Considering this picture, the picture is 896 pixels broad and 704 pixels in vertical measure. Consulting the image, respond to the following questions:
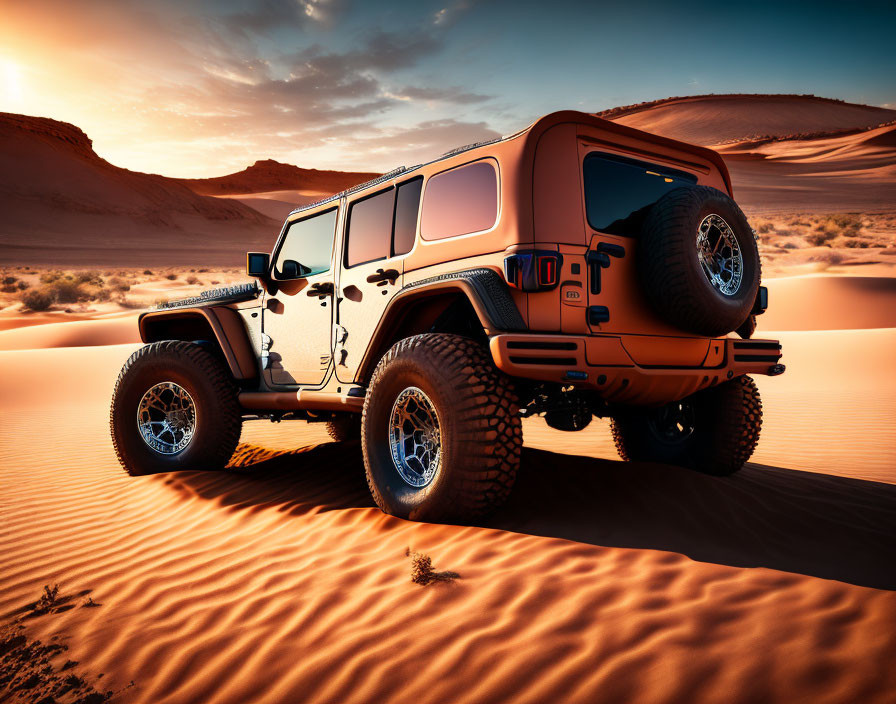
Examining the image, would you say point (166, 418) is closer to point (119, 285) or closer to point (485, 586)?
point (485, 586)

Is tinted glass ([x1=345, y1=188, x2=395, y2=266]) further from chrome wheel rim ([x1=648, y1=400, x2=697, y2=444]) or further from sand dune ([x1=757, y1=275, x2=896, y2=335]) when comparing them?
A: sand dune ([x1=757, y1=275, x2=896, y2=335])

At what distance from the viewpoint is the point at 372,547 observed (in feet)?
11.5

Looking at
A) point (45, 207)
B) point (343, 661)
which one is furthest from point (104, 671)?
point (45, 207)

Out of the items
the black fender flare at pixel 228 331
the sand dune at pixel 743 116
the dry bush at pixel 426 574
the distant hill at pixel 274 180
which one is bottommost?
the dry bush at pixel 426 574

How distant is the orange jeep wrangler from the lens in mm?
3484

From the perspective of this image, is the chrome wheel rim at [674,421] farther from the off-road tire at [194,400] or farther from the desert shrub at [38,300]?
the desert shrub at [38,300]

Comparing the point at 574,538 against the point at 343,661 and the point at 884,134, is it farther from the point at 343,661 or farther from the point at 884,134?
the point at 884,134

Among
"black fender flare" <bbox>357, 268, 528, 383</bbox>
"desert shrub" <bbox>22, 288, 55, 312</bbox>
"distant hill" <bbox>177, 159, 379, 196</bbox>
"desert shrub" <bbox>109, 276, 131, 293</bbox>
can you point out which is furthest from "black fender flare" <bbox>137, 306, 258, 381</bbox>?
"distant hill" <bbox>177, 159, 379, 196</bbox>

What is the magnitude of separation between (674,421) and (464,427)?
2.71 metres

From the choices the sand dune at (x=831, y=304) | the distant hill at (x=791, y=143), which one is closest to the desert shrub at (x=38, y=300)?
the sand dune at (x=831, y=304)

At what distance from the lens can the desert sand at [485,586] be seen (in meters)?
2.20

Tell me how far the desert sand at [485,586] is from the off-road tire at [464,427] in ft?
0.56

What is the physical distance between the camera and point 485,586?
2814 millimetres

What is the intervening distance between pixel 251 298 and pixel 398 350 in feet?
8.26
